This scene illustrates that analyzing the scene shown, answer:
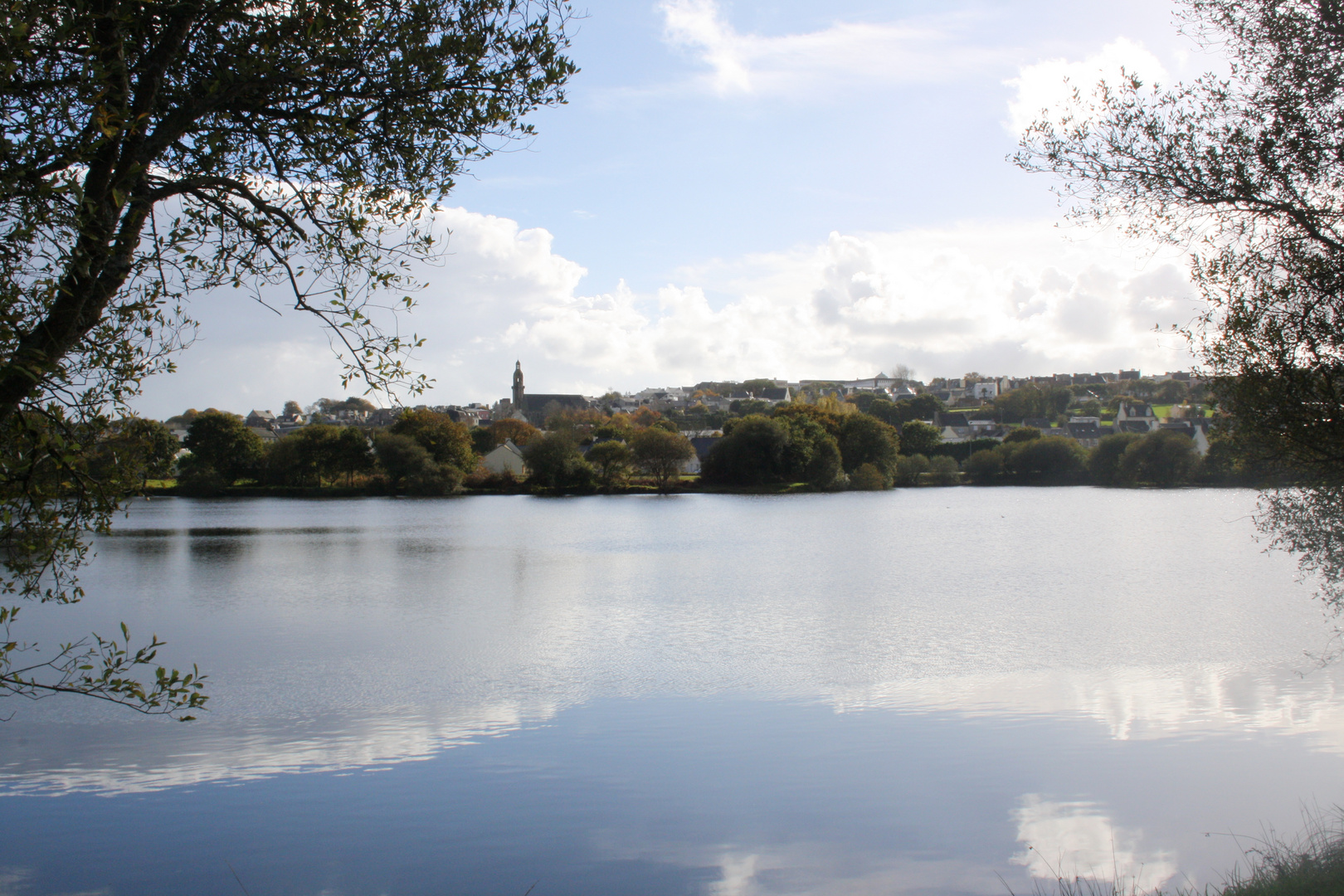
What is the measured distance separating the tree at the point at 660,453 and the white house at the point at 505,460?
539 inches

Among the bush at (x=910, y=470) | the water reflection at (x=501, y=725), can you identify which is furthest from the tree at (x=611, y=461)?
the water reflection at (x=501, y=725)

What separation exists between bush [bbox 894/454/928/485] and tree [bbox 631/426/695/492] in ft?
64.1

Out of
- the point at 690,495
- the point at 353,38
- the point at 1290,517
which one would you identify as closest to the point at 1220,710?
the point at 1290,517

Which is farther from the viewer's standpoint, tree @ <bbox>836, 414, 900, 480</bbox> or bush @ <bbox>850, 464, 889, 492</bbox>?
tree @ <bbox>836, 414, 900, 480</bbox>

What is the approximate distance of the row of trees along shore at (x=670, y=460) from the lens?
69.2 metres

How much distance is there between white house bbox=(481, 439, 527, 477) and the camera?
84250mm

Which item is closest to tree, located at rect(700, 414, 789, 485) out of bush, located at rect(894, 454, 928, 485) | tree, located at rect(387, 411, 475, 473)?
bush, located at rect(894, 454, 928, 485)

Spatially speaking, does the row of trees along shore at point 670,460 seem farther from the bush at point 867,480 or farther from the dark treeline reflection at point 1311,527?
the dark treeline reflection at point 1311,527

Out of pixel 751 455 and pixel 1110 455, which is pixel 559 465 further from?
pixel 1110 455

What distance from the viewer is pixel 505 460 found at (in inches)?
3383

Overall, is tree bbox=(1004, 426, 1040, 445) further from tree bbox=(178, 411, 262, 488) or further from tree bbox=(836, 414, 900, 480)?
tree bbox=(178, 411, 262, 488)

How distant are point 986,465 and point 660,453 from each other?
29.9 metres

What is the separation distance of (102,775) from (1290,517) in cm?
1421

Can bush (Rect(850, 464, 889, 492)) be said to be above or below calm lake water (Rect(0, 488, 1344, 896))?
above
